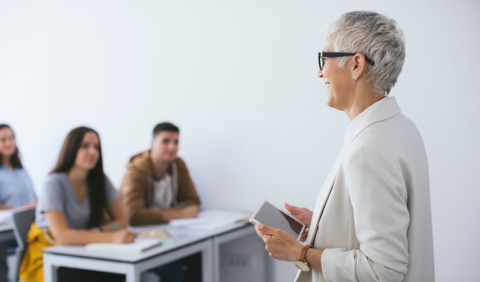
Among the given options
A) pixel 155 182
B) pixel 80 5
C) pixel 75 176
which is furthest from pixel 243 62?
pixel 80 5

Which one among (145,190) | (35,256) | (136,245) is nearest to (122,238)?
(136,245)

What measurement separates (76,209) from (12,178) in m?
1.61

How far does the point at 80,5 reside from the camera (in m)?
3.48

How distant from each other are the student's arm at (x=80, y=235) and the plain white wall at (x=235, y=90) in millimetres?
1083

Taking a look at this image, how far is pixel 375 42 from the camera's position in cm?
99

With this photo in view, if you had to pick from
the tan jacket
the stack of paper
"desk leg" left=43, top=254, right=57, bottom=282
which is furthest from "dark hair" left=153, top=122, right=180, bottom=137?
"desk leg" left=43, top=254, right=57, bottom=282

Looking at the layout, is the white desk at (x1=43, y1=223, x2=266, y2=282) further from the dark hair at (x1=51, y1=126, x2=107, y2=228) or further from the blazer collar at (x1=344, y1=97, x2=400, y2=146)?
the blazer collar at (x1=344, y1=97, x2=400, y2=146)

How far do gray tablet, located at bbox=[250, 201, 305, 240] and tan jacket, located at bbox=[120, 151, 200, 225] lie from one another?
4.86 ft

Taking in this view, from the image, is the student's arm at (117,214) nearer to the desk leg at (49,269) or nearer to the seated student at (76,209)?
the seated student at (76,209)

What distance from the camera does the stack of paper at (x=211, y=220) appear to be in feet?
7.63

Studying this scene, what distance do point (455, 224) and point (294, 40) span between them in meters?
1.46

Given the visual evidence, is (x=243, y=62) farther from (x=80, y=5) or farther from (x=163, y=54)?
(x=80, y=5)

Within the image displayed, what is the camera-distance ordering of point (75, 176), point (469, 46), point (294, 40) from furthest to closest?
point (294, 40)
point (75, 176)
point (469, 46)

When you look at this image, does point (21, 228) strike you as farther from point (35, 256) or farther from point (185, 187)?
point (185, 187)
